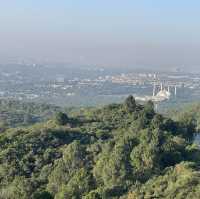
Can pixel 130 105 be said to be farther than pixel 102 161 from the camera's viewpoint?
Yes

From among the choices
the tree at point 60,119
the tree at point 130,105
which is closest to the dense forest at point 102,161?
the tree at point 60,119

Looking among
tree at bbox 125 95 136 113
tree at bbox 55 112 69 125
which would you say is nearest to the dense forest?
tree at bbox 55 112 69 125

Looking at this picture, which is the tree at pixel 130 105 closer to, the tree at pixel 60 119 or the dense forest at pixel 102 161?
the dense forest at pixel 102 161

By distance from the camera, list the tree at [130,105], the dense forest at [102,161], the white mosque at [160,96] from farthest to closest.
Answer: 1. the white mosque at [160,96]
2. the tree at [130,105]
3. the dense forest at [102,161]

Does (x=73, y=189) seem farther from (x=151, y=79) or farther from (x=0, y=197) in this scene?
(x=151, y=79)

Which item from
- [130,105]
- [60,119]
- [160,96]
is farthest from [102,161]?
[160,96]

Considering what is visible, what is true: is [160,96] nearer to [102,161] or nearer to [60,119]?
[60,119]

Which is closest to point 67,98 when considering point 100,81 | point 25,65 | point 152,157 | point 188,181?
point 100,81

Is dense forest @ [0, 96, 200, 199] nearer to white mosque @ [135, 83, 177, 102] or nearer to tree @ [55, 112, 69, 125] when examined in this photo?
tree @ [55, 112, 69, 125]
